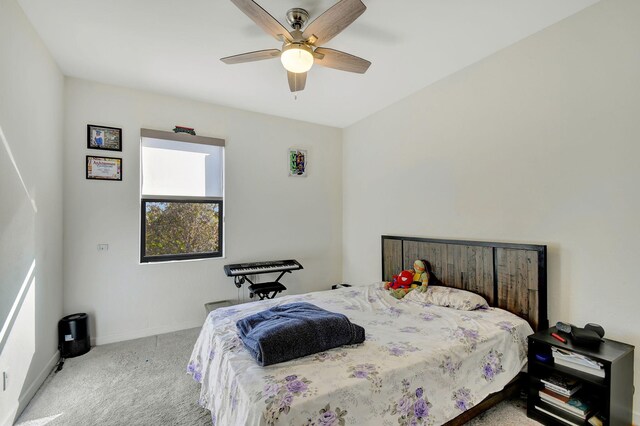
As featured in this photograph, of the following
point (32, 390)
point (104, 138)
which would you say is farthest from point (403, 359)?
point (104, 138)

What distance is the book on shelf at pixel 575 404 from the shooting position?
5.53 ft

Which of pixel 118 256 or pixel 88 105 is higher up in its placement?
pixel 88 105

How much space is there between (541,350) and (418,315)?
0.80 m

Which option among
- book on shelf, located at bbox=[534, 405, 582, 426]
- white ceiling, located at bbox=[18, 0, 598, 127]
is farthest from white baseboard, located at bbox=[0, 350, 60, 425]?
book on shelf, located at bbox=[534, 405, 582, 426]

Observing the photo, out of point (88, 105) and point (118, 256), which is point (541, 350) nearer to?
point (118, 256)

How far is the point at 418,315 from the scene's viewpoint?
2281 millimetres

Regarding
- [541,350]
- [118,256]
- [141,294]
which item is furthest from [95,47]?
[541,350]

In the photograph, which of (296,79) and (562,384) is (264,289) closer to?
(296,79)

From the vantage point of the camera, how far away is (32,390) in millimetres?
2094

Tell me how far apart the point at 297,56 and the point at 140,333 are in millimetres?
3325

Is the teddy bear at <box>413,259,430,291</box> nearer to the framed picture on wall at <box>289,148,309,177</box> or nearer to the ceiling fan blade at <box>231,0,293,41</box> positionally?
the framed picture on wall at <box>289,148,309,177</box>

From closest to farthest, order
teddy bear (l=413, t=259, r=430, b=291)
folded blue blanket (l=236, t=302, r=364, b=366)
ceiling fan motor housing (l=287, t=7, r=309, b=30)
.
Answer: folded blue blanket (l=236, t=302, r=364, b=366)
ceiling fan motor housing (l=287, t=7, r=309, b=30)
teddy bear (l=413, t=259, r=430, b=291)

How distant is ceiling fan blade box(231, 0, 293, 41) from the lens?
1.60 m

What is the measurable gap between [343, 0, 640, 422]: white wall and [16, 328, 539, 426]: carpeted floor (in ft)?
3.58
